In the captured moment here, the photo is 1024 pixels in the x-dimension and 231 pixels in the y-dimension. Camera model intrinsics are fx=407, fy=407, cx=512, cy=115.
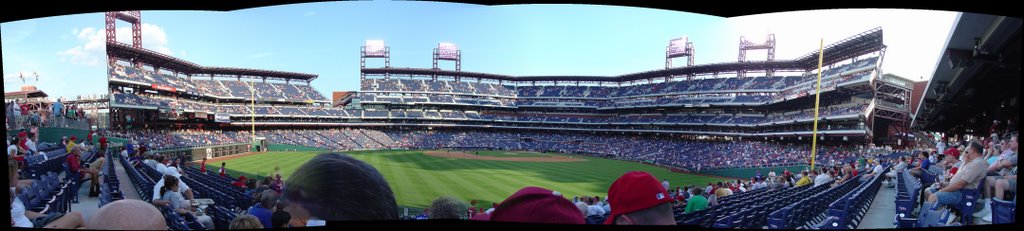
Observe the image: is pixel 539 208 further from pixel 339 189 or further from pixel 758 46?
pixel 758 46

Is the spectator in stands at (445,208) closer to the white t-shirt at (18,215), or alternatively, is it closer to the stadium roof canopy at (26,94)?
the white t-shirt at (18,215)

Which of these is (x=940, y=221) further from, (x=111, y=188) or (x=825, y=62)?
(x=825, y=62)

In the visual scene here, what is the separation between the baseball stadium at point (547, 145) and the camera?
3.40 metres

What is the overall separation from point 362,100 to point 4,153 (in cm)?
4669

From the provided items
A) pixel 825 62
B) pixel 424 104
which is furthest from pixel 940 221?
pixel 424 104

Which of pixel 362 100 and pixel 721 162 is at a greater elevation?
pixel 362 100

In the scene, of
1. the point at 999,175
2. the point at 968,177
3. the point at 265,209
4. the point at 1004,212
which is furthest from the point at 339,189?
the point at 999,175

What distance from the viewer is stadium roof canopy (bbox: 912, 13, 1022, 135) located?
464 cm

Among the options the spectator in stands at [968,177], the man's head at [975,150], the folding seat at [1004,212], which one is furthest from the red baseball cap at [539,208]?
the man's head at [975,150]

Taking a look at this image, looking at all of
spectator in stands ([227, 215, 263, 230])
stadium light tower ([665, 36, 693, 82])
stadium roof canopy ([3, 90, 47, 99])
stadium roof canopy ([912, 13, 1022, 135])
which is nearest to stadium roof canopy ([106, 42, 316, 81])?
stadium roof canopy ([3, 90, 47, 99])

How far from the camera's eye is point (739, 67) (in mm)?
39938

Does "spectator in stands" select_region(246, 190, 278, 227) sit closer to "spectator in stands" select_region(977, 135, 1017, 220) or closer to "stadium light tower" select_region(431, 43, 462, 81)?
"spectator in stands" select_region(977, 135, 1017, 220)

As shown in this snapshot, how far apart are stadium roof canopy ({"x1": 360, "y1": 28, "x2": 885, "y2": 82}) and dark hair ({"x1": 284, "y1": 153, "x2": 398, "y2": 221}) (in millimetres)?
31779

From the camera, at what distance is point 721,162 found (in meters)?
24.4
